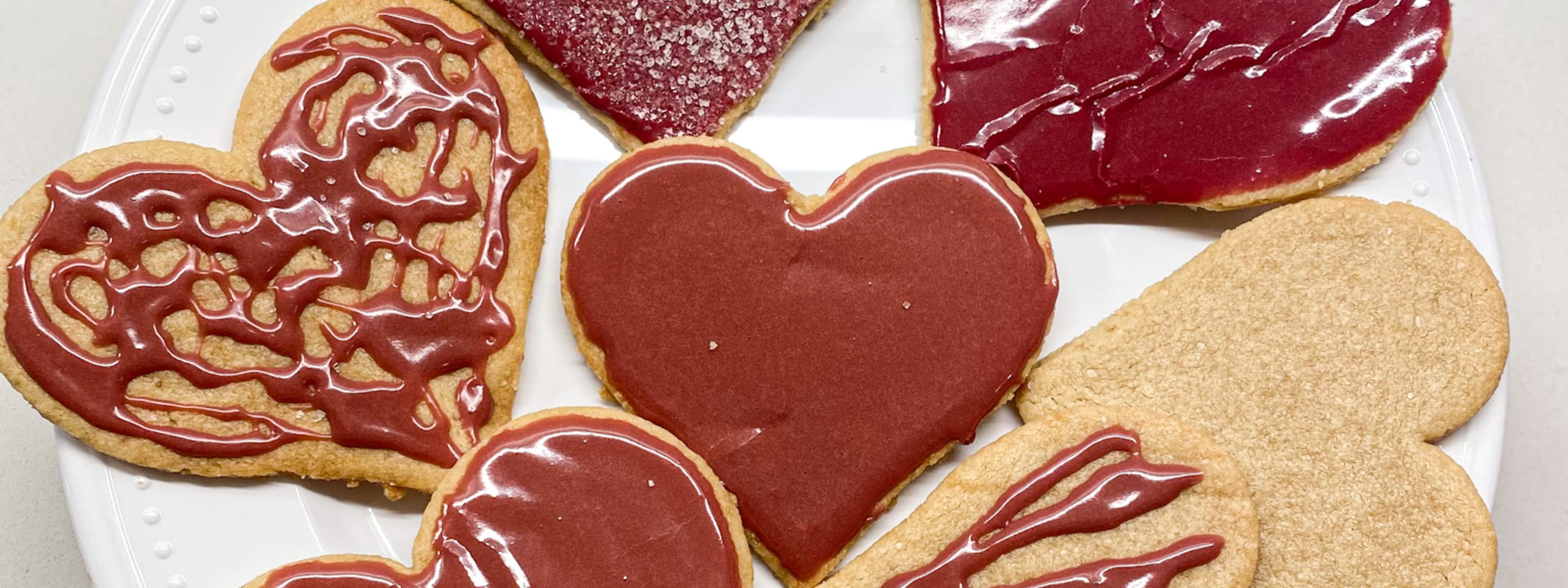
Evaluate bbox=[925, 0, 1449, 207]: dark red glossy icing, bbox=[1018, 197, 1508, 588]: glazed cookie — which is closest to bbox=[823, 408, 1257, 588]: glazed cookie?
bbox=[1018, 197, 1508, 588]: glazed cookie

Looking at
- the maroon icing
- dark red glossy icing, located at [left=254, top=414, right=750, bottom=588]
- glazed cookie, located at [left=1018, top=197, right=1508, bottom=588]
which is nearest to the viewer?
dark red glossy icing, located at [left=254, top=414, right=750, bottom=588]

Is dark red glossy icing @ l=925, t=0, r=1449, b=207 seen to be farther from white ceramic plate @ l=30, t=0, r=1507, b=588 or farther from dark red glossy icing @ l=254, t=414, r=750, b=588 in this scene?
dark red glossy icing @ l=254, t=414, r=750, b=588

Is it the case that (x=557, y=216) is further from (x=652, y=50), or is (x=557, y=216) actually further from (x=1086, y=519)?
(x=1086, y=519)

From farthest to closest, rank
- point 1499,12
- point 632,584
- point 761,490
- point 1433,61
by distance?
point 1499,12, point 1433,61, point 761,490, point 632,584

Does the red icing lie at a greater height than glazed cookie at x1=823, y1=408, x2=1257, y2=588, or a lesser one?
greater

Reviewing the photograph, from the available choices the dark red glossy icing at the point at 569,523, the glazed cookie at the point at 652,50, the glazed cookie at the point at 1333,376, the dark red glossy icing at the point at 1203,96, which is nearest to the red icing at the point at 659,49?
the glazed cookie at the point at 652,50

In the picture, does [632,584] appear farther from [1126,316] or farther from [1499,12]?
[1499,12]

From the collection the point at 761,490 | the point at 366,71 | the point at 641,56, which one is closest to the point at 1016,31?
the point at 641,56
